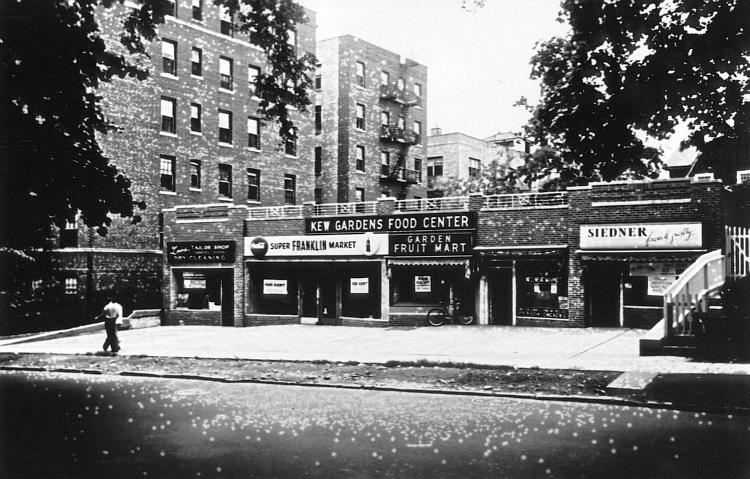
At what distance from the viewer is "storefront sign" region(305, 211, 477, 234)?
25.4m

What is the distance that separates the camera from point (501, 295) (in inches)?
988

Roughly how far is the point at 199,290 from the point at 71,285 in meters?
6.21

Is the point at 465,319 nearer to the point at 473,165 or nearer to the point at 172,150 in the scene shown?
the point at 172,150

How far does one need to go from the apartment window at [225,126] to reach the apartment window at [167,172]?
3.58m

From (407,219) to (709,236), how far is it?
10.6 meters

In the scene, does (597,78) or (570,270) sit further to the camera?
(570,270)

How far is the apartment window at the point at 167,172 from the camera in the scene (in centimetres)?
3531

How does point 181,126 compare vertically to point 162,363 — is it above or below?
above

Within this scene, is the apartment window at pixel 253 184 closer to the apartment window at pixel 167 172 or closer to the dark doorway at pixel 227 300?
the apartment window at pixel 167 172

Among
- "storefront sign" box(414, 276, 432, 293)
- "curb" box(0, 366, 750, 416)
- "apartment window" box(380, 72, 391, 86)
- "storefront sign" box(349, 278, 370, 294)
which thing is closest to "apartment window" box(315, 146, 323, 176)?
"apartment window" box(380, 72, 391, 86)

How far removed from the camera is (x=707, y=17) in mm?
10258

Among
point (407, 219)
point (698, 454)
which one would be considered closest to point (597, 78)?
point (698, 454)

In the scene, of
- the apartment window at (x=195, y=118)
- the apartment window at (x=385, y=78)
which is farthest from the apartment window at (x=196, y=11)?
the apartment window at (x=385, y=78)

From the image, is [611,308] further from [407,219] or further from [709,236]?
[407,219]
